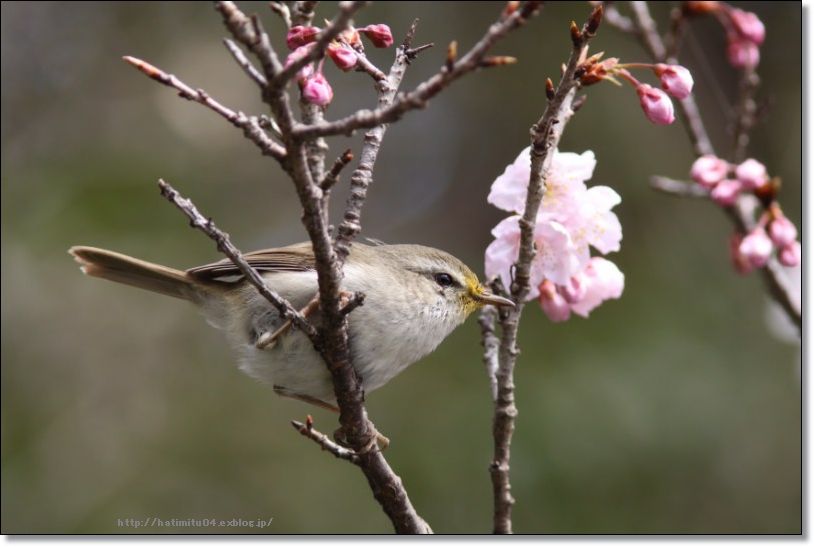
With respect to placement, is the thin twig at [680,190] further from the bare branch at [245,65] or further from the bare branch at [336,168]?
the bare branch at [245,65]

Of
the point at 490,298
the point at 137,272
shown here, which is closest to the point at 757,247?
the point at 490,298

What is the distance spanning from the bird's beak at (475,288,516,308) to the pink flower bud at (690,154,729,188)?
76 centimetres

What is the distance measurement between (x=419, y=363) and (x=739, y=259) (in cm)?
280

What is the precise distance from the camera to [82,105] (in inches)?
269

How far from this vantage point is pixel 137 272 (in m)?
3.60

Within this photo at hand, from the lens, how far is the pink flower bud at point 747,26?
11.5 feet

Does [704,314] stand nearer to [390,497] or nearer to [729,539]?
[729,539]

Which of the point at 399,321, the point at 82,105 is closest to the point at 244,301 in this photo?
the point at 399,321

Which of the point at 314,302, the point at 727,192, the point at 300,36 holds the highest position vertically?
→ the point at 300,36

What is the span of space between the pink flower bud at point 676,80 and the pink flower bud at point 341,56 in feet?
2.79

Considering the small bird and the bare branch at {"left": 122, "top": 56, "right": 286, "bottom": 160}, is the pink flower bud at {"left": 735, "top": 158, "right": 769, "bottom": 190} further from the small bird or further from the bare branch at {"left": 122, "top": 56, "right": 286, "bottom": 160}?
the bare branch at {"left": 122, "top": 56, "right": 286, "bottom": 160}

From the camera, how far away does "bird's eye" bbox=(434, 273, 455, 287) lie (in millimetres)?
3363

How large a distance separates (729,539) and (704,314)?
5.47ft

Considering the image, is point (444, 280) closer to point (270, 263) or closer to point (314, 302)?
point (270, 263)
